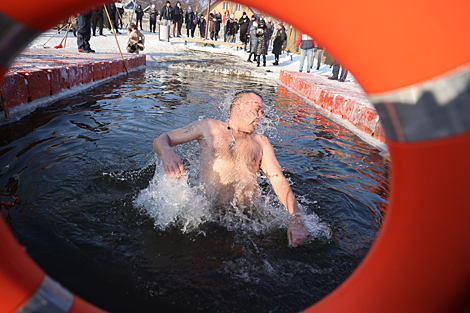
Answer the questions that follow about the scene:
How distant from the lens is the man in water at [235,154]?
3.17m

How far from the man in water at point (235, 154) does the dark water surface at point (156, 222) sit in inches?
11.1

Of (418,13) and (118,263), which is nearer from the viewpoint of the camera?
(418,13)

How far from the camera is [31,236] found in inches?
101

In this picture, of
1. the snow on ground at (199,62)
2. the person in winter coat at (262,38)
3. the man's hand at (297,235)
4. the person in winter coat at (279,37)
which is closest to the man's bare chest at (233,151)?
the man's hand at (297,235)

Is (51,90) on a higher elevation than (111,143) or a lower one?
higher

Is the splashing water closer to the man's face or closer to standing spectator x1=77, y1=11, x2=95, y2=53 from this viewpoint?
the man's face

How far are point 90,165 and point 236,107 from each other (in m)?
2.20

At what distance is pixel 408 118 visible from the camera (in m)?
0.82

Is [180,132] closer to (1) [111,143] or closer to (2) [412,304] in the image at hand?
(1) [111,143]

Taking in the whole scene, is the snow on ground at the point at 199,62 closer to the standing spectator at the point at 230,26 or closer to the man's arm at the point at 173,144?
the standing spectator at the point at 230,26

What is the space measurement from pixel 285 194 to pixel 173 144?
127 centimetres

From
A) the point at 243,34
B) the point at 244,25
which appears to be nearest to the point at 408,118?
the point at 244,25

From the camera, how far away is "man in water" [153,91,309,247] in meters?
3.17

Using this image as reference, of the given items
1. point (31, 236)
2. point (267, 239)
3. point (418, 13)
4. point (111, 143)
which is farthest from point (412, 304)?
point (111, 143)
